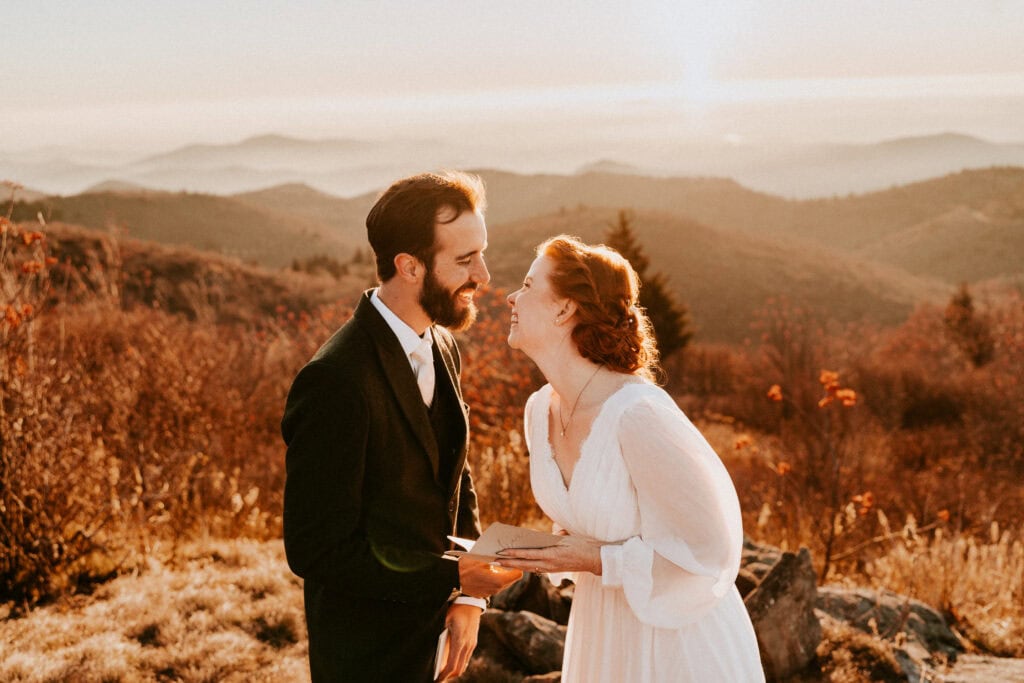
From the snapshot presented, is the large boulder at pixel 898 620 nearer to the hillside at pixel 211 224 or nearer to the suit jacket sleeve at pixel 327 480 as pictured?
the suit jacket sleeve at pixel 327 480

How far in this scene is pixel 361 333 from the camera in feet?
8.15

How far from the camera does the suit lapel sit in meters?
2.47

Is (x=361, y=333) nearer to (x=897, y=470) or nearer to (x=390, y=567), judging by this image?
(x=390, y=567)

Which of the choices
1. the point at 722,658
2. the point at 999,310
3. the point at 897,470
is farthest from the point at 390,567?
the point at 999,310

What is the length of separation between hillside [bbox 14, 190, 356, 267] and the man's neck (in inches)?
2725

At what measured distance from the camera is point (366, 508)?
245 centimetres

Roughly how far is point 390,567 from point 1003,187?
400 ft

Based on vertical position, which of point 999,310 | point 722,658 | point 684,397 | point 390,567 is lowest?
point 684,397

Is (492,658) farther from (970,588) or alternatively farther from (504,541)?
(970,588)

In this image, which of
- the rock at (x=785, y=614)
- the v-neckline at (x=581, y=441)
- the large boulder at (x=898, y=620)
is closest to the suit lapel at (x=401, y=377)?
the v-neckline at (x=581, y=441)

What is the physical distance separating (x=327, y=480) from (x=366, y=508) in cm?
20

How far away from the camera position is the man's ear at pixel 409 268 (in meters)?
2.63

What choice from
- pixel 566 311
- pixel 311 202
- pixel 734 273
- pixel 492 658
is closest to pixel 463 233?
pixel 566 311

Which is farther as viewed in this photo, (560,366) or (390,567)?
(560,366)
